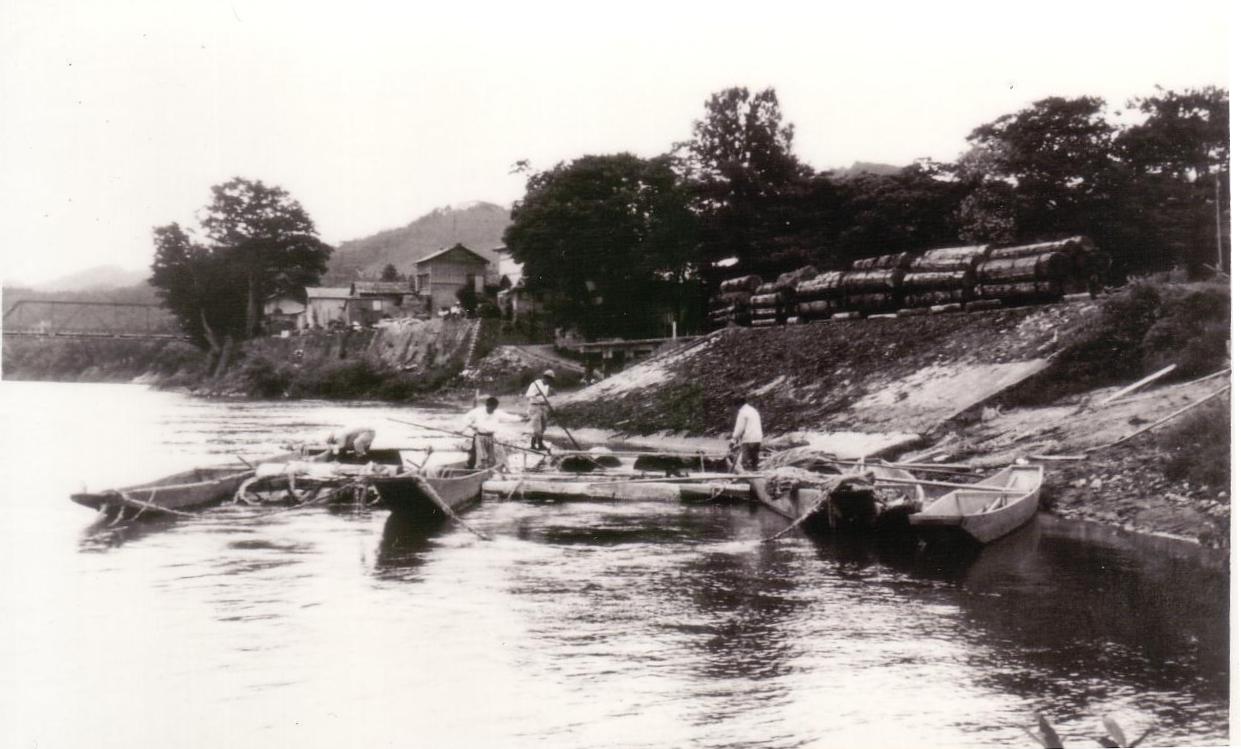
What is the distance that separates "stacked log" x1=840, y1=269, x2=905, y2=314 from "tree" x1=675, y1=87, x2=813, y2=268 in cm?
728

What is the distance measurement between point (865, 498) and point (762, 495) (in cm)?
244

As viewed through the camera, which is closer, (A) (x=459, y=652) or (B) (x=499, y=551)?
(A) (x=459, y=652)

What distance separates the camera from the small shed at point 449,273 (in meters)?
57.3

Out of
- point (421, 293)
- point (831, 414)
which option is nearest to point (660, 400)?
point (831, 414)

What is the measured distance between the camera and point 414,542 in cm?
1201

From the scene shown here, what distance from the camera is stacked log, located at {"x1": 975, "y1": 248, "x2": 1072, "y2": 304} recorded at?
21.7 metres

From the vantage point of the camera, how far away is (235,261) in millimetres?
31672

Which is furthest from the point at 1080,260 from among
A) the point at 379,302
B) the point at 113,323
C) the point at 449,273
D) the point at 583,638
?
the point at 379,302

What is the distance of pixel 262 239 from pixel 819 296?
538 inches

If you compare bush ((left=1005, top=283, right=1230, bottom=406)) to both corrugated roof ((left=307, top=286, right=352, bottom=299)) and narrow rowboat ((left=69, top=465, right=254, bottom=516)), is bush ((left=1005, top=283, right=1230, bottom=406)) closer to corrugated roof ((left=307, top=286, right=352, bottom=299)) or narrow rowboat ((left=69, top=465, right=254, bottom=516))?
narrow rowboat ((left=69, top=465, right=254, bottom=516))

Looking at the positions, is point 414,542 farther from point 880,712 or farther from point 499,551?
point 880,712

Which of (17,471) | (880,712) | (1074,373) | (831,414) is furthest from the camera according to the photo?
(831,414)

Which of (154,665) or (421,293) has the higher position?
(421,293)

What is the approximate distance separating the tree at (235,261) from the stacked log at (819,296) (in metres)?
12.1
